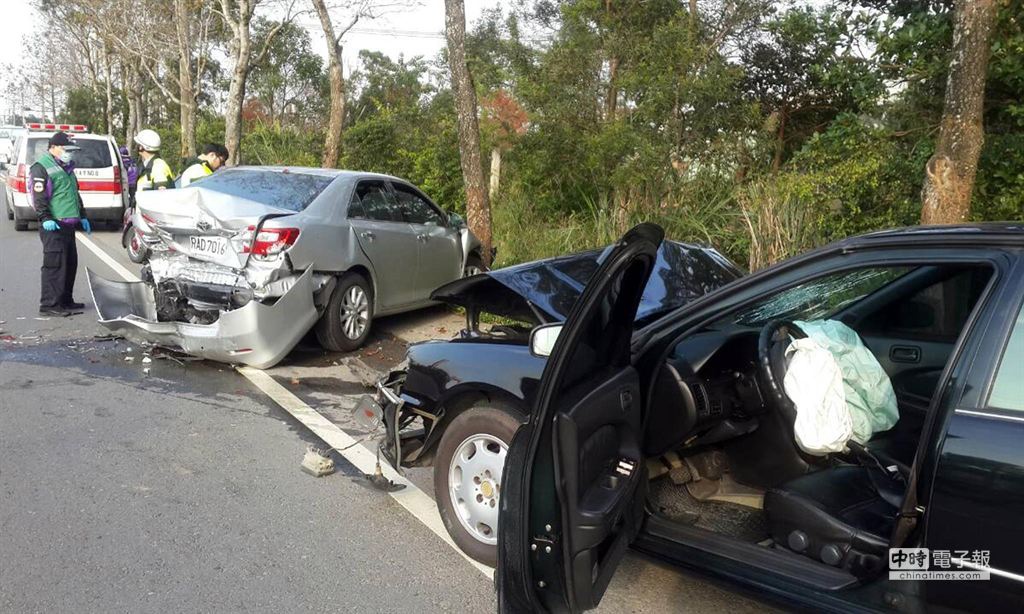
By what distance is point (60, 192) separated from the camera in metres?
8.29

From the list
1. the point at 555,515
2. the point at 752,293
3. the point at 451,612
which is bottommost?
the point at 451,612

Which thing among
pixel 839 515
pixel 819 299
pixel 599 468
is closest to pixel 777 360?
pixel 839 515

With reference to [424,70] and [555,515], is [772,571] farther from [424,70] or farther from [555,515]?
[424,70]

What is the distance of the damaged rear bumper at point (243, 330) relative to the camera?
627 centimetres

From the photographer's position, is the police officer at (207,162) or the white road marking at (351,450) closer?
the white road marking at (351,450)

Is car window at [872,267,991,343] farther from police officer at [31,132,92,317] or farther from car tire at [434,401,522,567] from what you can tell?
police officer at [31,132,92,317]

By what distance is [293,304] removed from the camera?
652 centimetres

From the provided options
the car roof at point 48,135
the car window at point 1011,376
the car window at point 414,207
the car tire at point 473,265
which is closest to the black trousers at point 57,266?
the car window at point 414,207

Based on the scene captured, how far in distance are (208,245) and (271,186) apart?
95 centimetres

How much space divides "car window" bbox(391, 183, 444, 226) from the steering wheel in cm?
551

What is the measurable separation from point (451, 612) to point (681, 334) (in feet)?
4.79

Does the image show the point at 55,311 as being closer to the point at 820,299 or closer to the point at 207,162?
the point at 207,162

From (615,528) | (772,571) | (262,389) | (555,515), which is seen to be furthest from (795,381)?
(262,389)

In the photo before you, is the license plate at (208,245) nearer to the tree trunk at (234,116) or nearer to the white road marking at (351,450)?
the white road marking at (351,450)
